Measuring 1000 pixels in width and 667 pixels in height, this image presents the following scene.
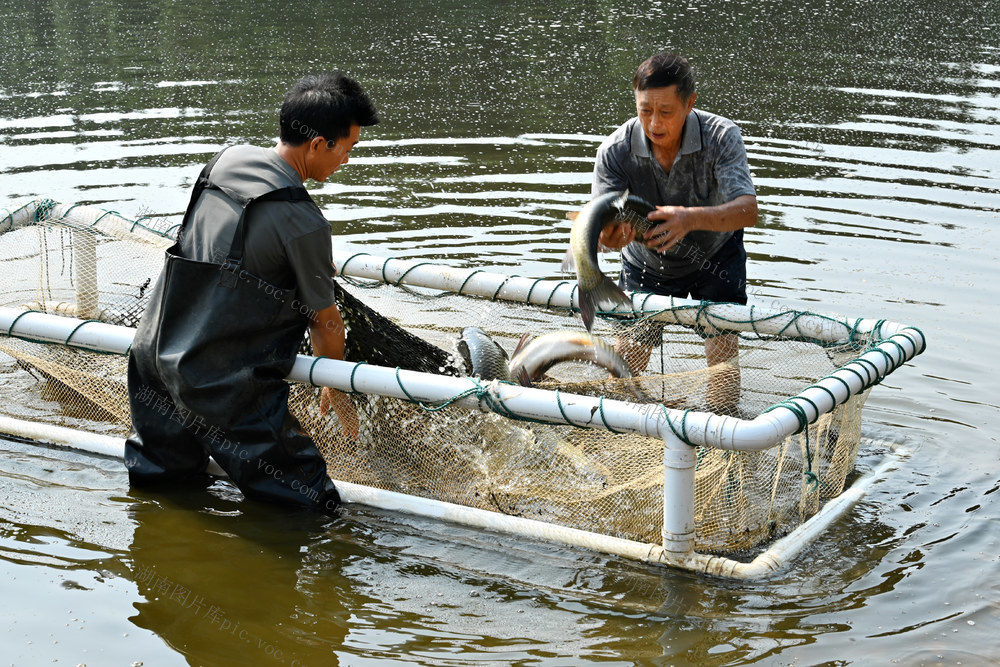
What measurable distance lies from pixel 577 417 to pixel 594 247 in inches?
38.4

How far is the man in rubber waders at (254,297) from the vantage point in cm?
409

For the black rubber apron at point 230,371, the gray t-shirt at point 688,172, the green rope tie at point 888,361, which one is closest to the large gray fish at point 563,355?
the gray t-shirt at point 688,172

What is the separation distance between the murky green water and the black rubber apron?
281 mm

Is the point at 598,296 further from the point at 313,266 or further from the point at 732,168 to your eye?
the point at 313,266

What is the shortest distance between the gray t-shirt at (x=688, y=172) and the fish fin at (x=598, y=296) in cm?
71

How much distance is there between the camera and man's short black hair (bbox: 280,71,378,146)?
4.13 meters

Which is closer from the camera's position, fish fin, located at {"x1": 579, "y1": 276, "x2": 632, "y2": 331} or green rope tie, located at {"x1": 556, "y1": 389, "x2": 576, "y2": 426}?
green rope tie, located at {"x1": 556, "y1": 389, "x2": 576, "y2": 426}

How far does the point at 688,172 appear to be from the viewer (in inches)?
203

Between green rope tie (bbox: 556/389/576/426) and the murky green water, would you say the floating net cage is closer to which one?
green rope tie (bbox: 556/389/576/426)

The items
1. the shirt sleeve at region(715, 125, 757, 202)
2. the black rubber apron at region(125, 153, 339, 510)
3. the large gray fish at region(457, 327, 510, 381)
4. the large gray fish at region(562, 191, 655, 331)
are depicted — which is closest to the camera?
the black rubber apron at region(125, 153, 339, 510)

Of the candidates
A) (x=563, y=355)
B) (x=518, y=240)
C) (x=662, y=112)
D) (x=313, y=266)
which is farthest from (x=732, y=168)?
(x=518, y=240)

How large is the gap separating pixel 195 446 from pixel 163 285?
753 millimetres

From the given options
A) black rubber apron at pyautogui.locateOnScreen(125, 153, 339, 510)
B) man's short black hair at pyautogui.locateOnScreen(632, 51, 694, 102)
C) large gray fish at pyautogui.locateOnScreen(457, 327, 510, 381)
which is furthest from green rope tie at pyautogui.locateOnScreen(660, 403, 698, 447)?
man's short black hair at pyautogui.locateOnScreen(632, 51, 694, 102)

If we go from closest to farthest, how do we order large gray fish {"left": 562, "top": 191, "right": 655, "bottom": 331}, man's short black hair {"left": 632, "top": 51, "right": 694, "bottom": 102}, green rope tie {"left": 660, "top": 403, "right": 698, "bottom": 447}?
green rope tie {"left": 660, "top": 403, "right": 698, "bottom": 447} < large gray fish {"left": 562, "top": 191, "right": 655, "bottom": 331} < man's short black hair {"left": 632, "top": 51, "right": 694, "bottom": 102}
